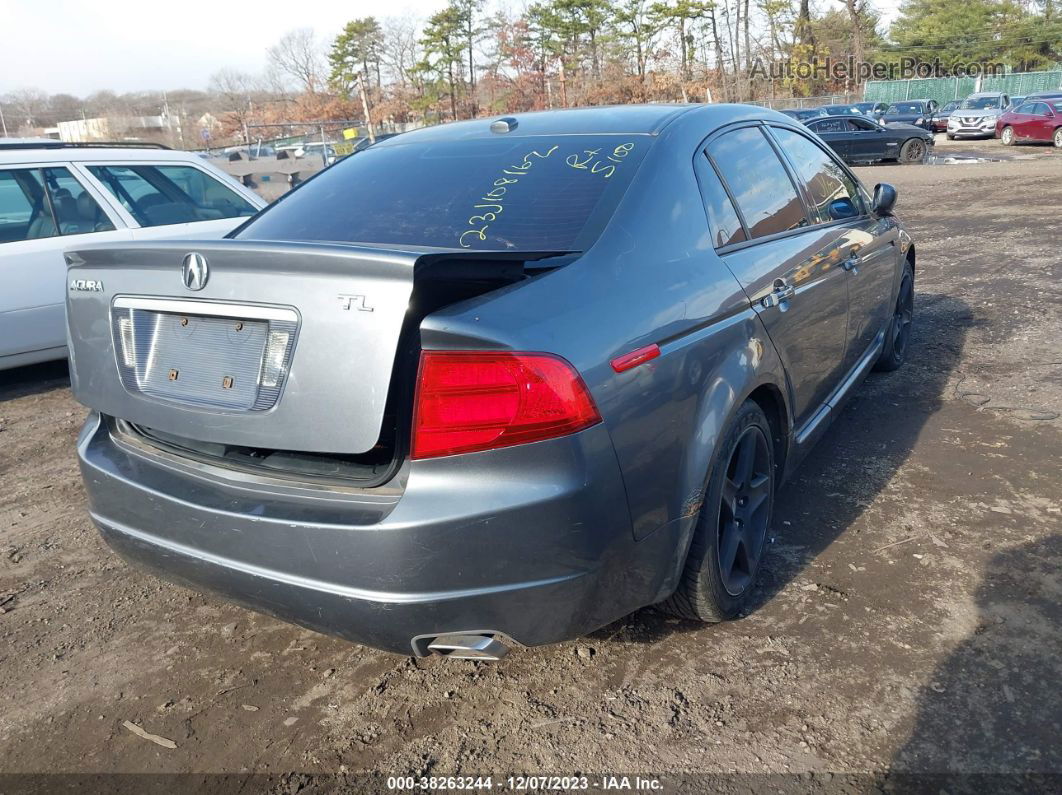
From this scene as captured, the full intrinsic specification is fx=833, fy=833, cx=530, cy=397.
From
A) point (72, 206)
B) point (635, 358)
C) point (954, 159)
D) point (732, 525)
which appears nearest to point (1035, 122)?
point (954, 159)

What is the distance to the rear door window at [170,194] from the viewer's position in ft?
19.8

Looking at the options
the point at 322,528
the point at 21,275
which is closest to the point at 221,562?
the point at 322,528

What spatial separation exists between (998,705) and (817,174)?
8.16ft

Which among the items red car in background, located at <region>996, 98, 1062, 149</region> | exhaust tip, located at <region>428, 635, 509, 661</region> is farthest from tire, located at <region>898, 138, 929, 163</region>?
exhaust tip, located at <region>428, 635, 509, 661</region>

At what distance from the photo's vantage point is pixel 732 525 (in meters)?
2.71

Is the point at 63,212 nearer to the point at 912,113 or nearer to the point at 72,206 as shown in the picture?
the point at 72,206

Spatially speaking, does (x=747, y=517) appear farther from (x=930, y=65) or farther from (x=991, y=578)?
(x=930, y=65)

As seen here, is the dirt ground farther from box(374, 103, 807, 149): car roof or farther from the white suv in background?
the white suv in background

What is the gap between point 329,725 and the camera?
92.4 inches

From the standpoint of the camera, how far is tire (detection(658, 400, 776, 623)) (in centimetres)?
246

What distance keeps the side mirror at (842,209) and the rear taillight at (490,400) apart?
7.93 feet

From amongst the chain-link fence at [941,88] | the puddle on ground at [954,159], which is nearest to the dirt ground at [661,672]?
the puddle on ground at [954,159]

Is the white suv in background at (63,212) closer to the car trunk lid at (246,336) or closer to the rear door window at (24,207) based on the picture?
the rear door window at (24,207)

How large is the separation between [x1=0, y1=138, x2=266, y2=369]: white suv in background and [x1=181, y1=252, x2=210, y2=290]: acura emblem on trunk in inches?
137
